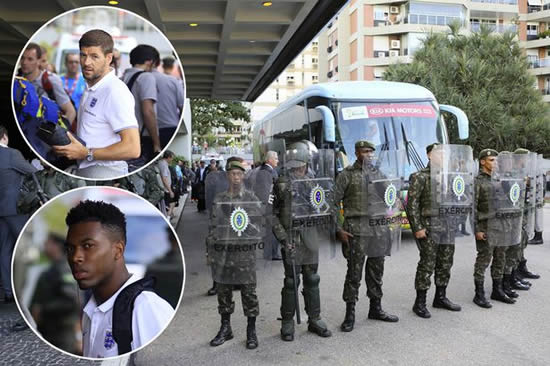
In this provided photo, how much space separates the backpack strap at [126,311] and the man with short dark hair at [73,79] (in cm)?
67

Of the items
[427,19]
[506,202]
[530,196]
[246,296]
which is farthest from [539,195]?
[427,19]

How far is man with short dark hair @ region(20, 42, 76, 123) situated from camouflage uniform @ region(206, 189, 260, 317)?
9.89 feet

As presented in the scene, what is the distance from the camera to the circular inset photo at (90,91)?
179cm

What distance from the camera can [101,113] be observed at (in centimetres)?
180

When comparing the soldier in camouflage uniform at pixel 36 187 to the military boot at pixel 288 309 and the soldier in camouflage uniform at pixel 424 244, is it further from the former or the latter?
the soldier in camouflage uniform at pixel 424 244

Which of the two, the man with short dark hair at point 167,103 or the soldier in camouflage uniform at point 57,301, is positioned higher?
the man with short dark hair at point 167,103

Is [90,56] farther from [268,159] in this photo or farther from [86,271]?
[268,159]

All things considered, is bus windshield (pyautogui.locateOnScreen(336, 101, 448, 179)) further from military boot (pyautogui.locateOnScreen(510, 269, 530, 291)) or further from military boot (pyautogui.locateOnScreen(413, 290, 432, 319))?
military boot (pyautogui.locateOnScreen(413, 290, 432, 319))

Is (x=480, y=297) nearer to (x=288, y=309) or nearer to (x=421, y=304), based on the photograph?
(x=421, y=304)

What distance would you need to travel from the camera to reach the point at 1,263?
18.7ft

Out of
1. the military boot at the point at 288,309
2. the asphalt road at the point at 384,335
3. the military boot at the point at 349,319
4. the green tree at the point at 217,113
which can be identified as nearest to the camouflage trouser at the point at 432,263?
the asphalt road at the point at 384,335

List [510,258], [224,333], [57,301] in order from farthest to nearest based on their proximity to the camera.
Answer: [510,258], [224,333], [57,301]

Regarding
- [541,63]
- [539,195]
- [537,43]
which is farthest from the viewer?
[541,63]

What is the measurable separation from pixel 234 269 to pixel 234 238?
0.91 feet
